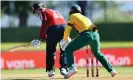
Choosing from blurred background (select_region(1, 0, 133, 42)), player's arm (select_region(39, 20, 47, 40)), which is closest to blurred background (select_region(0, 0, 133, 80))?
blurred background (select_region(1, 0, 133, 42))

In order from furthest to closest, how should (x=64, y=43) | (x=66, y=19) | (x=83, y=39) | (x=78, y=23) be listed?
(x=66, y=19) < (x=64, y=43) < (x=78, y=23) < (x=83, y=39)

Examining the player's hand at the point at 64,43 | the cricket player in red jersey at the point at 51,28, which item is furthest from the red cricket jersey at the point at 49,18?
the player's hand at the point at 64,43

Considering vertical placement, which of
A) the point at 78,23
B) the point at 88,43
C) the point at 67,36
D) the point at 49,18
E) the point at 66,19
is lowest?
the point at 88,43

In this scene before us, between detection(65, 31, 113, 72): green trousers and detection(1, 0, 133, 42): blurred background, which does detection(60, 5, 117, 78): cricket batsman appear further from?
detection(1, 0, 133, 42): blurred background

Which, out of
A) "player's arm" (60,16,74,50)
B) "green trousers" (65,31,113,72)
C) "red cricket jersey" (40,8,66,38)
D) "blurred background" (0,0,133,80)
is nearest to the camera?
"green trousers" (65,31,113,72)

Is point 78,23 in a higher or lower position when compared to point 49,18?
lower

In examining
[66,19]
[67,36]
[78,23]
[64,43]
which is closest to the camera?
[78,23]

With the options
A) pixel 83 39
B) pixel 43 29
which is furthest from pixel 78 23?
pixel 43 29

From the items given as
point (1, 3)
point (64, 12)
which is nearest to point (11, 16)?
point (1, 3)

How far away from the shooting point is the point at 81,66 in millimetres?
23828

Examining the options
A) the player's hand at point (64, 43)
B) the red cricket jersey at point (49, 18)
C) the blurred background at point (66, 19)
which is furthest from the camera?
the blurred background at point (66, 19)

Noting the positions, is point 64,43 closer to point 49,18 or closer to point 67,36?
point 67,36

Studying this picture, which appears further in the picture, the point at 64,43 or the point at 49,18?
the point at 49,18

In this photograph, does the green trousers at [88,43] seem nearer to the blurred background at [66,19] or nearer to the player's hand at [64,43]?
the player's hand at [64,43]
